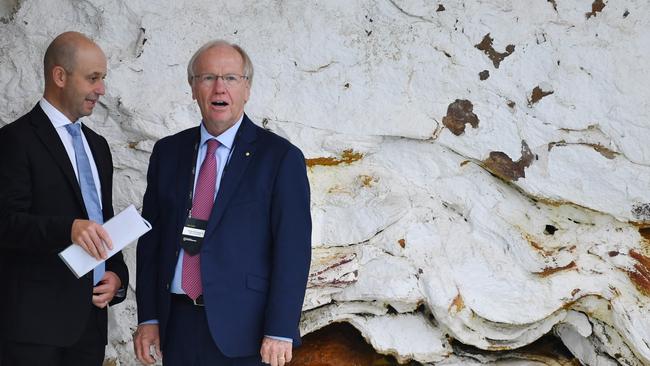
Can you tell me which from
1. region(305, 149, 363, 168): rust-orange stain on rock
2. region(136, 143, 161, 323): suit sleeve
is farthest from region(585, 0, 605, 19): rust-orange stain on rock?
region(136, 143, 161, 323): suit sleeve

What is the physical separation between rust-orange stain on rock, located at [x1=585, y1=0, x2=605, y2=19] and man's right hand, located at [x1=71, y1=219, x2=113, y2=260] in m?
1.96

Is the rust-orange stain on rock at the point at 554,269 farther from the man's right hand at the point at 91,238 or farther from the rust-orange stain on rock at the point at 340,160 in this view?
the man's right hand at the point at 91,238

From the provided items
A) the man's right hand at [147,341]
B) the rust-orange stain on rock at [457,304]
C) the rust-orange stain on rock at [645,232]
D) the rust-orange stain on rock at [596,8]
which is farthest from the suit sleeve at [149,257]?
the rust-orange stain on rock at [645,232]

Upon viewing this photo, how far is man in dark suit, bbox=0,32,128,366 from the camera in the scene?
6.79 feet

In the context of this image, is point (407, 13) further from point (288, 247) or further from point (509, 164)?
point (288, 247)

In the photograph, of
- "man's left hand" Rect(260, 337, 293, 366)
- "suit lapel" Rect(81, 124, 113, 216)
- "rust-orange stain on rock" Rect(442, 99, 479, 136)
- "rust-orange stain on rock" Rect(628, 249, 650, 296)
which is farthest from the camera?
"rust-orange stain on rock" Rect(442, 99, 479, 136)

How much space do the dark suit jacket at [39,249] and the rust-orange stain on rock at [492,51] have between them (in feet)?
5.29

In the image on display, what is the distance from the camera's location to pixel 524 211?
3.14m

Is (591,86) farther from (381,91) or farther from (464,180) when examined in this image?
(381,91)

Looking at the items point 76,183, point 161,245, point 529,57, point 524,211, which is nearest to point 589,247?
point 524,211

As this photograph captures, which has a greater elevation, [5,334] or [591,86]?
[591,86]

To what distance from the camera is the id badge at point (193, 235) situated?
6.79ft

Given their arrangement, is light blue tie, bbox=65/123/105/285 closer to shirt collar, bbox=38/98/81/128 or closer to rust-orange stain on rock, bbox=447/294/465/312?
shirt collar, bbox=38/98/81/128

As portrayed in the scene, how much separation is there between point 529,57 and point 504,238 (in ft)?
2.22
